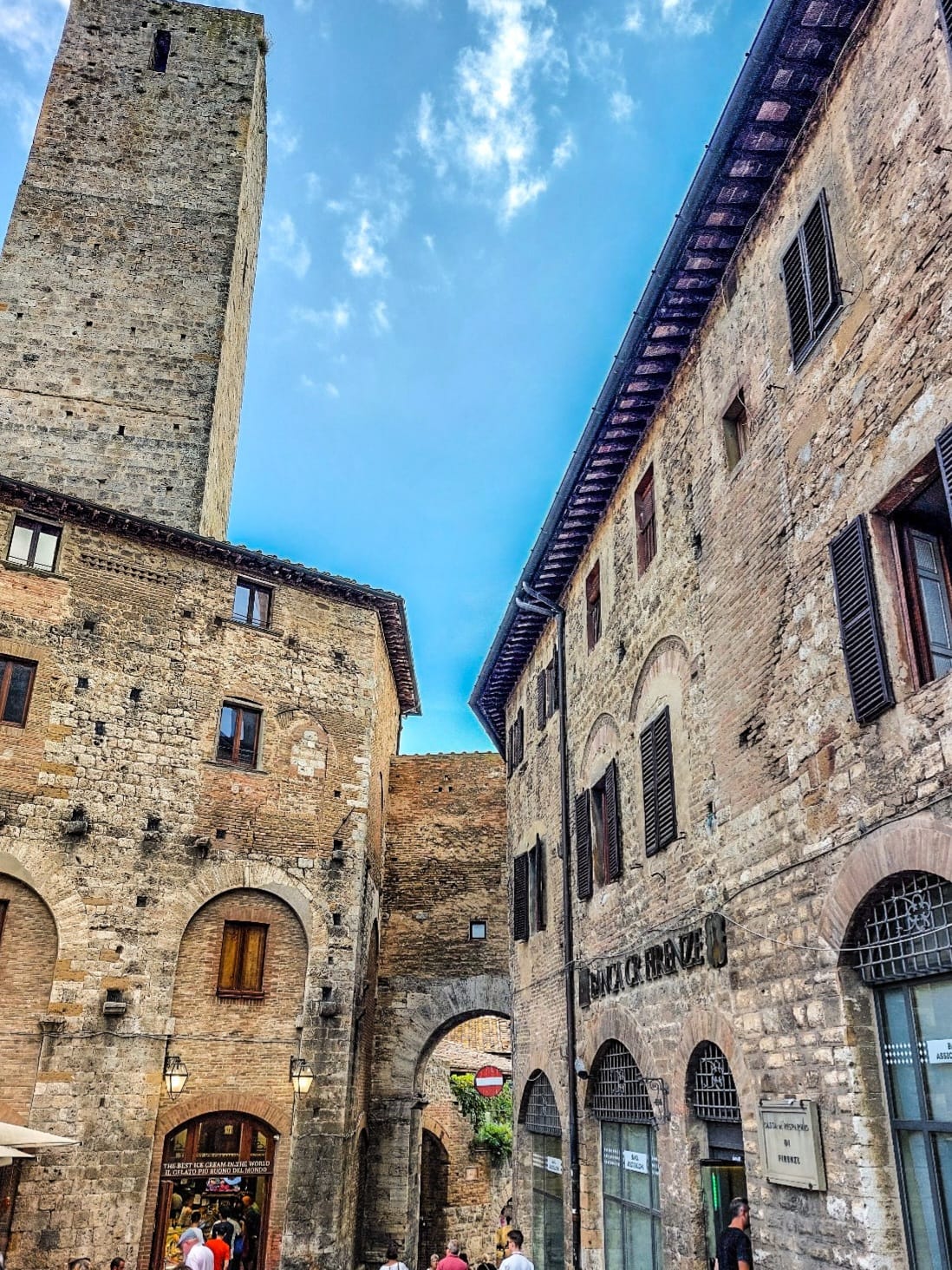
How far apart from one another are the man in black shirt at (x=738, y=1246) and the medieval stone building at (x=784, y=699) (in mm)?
241

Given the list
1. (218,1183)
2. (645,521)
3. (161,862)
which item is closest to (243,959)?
(161,862)

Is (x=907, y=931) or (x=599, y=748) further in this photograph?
(x=599, y=748)

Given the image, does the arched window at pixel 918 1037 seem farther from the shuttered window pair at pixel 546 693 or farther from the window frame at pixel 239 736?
the window frame at pixel 239 736

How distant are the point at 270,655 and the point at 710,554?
34.9 ft

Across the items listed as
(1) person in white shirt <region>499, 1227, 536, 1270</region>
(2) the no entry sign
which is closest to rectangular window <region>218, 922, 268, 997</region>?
(1) person in white shirt <region>499, 1227, 536, 1270</region>

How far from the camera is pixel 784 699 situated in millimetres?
7477

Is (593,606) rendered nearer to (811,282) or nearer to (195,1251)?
(811,282)

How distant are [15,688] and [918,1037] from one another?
13595mm

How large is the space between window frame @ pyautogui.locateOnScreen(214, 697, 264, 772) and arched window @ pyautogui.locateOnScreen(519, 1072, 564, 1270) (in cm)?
691

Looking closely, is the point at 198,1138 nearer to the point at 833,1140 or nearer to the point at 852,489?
the point at 833,1140

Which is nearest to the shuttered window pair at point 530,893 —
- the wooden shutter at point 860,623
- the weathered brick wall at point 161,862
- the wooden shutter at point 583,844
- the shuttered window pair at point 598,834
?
the wooden shutter at point 583,844

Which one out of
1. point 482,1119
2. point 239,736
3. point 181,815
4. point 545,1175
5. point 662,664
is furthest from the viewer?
point 482,1119

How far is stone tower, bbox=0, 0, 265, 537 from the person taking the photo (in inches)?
843

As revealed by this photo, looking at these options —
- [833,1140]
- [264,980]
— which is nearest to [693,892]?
[833,1140]
